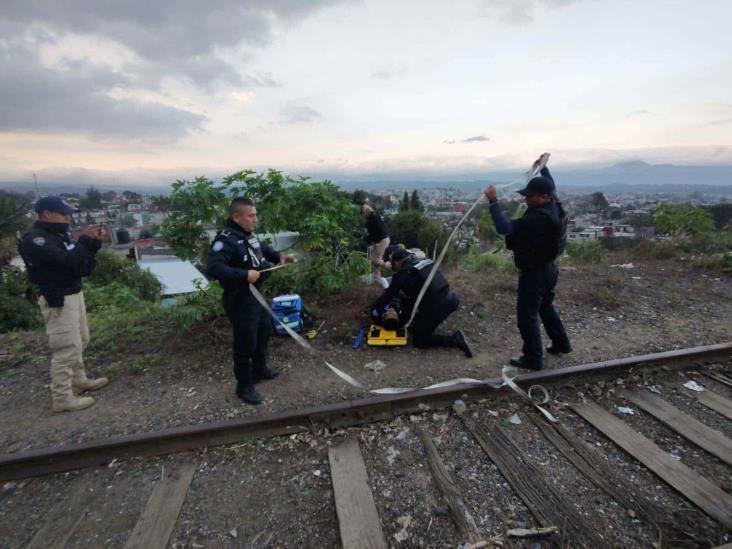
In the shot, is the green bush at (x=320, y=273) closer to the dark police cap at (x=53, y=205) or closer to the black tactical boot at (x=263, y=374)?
the black tactical boot at (x=263, y=374)

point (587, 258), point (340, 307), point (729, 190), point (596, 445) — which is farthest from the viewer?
point (729, 190)

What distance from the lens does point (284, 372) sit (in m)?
4.18

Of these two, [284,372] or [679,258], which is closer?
[284,372]

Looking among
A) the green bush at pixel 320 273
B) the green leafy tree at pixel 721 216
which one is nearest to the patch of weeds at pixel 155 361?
the green bush at pixel 320 273

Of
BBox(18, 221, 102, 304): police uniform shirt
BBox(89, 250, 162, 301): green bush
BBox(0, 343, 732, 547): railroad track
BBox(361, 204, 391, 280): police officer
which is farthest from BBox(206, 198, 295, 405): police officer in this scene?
BBox(89, 250, 162, 301): green bush

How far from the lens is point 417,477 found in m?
2.79

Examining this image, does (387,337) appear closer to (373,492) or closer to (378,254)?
(373,492)

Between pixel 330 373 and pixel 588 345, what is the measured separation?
3.49 meters

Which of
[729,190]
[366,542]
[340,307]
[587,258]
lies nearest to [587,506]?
[366,542]

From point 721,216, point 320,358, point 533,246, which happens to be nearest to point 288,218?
point 320,358

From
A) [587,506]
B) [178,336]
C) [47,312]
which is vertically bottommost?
[587,506]

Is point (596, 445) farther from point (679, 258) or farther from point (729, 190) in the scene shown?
point (729, 190)

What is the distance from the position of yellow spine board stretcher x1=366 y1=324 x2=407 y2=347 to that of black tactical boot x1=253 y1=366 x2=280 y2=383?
1.34 meters

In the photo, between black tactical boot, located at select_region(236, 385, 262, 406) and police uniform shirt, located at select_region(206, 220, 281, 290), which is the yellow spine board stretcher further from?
police uniform shirt, located at select_region(206, 220, 281, 290)
